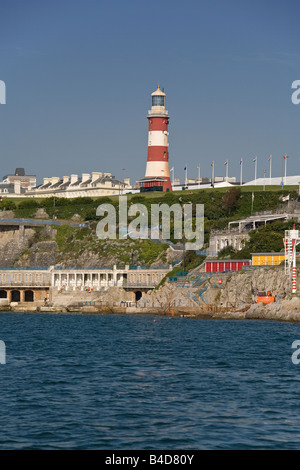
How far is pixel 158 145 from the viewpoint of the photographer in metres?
142

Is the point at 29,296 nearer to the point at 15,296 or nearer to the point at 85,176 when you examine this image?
the point at 15,296

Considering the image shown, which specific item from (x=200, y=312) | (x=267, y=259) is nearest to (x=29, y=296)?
(x=200, y=312)

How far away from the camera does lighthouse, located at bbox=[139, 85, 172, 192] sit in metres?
142

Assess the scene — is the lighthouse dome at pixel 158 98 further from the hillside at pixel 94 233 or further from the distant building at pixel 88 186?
the distant building at pixel 88 186

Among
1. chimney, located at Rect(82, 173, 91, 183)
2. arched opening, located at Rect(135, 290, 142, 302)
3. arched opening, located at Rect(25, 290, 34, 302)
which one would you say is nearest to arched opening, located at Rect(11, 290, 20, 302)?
arched opening, located at Rect(25, 290, 34, 302)

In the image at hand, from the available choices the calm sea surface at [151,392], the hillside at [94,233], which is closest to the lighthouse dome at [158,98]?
the hillside at [94,233]

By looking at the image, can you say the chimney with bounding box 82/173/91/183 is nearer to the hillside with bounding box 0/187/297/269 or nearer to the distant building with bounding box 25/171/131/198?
the distant building with bounding box 25/171/131/198

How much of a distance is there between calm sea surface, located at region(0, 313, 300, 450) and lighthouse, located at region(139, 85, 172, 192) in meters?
81.5

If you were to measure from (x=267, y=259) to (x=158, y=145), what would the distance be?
53805 millimetres

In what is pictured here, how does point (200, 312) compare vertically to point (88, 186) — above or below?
below

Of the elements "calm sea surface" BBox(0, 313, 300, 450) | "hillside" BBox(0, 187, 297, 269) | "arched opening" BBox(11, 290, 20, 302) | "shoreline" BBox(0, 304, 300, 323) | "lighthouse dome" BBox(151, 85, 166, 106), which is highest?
"lighthouse dome" BBox(151, 85, 166, 106)

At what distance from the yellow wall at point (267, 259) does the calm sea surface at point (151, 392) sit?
27991 mm
